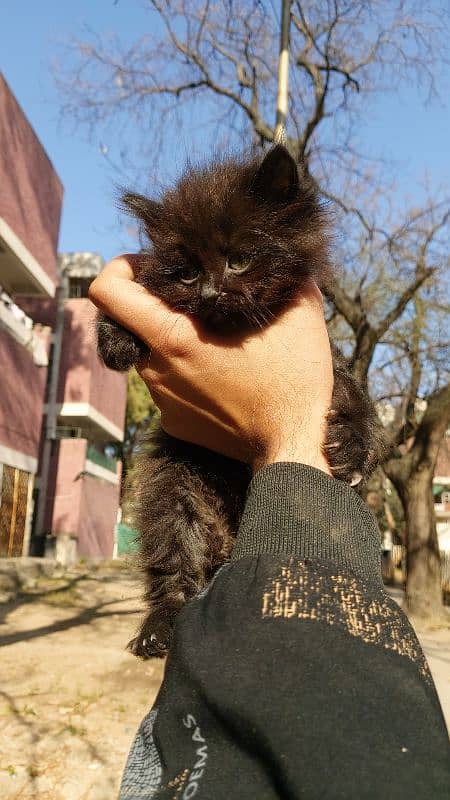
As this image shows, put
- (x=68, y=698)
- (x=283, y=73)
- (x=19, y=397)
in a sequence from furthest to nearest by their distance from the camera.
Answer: (x=19, y=397)
(x=283, y=73)
(x=68, y=698)

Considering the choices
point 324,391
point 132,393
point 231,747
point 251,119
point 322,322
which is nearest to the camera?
point 231,747

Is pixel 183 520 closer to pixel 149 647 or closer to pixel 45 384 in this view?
pixel 149 647

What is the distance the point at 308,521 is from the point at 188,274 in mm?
1167

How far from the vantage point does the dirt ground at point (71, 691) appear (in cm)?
475

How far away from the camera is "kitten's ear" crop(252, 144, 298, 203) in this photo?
207 cm

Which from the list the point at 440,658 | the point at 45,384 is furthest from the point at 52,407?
the point at 440,658

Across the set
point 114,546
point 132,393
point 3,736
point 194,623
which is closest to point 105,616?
point 3,736

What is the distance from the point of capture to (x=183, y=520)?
7.06ft

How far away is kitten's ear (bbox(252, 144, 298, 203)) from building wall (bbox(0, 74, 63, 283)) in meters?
12.2

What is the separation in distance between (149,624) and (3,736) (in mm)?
4210

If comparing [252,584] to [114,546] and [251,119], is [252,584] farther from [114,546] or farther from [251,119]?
[114,546]

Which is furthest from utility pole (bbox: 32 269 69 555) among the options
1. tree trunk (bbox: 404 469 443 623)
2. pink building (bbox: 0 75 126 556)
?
tree trunk (bbox: 404 469 443 623)

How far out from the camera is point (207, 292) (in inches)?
78.2

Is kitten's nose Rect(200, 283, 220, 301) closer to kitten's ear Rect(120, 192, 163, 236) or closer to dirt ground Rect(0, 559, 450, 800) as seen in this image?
kitten's ear Rect(120, 192, 163, 236)
